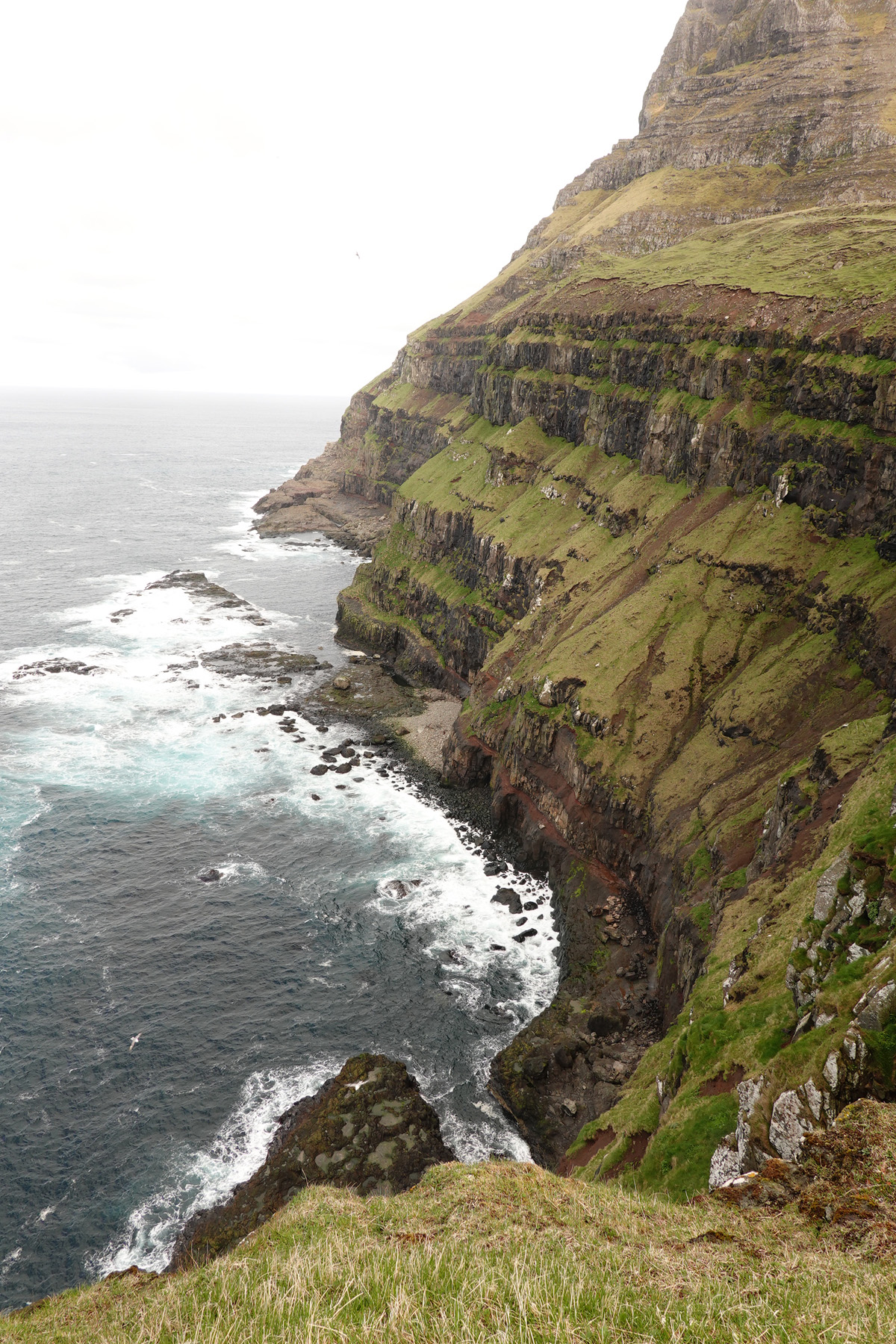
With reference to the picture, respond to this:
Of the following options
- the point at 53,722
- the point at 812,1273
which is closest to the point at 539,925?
the point at 812,1273

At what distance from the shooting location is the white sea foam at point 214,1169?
38.6 metres

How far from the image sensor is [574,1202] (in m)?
22.1

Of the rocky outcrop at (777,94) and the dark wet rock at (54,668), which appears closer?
the dark wet rock at (54,668)

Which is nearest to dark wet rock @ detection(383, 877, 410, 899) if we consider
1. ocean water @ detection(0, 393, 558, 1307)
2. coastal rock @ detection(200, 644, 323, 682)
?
ocean water @ detection(0, 393, 558, 1307)

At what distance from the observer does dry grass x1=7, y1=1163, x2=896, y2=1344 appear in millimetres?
12266

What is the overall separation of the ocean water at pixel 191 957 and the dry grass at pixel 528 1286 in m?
22.1

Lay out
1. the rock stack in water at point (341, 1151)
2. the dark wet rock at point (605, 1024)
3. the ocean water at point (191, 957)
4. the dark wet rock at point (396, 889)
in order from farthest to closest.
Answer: the dark wet rock at point (396, 889) < the dark wet rock at point (605, 1024) < the ocean water at point (191, 957) < the rock stack in water at point (341, 1151)

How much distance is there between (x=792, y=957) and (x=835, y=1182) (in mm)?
14269

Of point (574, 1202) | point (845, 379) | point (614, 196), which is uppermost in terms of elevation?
point (614, 196)

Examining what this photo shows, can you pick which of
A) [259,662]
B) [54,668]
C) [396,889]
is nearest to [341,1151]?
[396,889]

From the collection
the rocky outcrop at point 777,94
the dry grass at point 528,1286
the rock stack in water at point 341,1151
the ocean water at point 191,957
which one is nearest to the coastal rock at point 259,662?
the ocean water at point 191,957

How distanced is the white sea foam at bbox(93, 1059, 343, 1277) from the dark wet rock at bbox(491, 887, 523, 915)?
20.3 metres

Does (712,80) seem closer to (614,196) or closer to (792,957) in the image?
(614,196)

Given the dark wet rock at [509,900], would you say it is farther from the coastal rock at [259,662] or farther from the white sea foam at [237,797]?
the coastal rock at [259,662]
